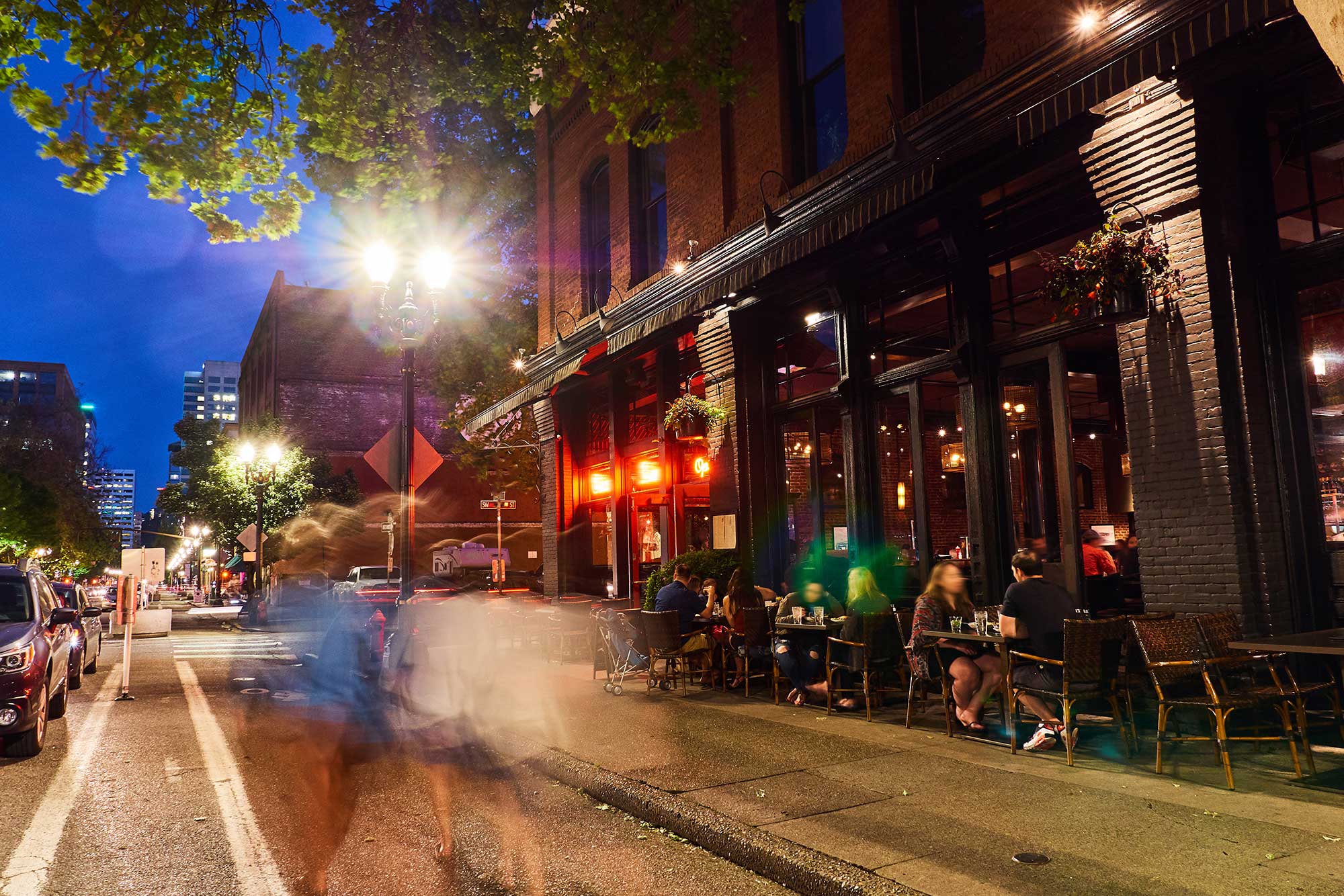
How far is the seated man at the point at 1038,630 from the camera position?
6941 millimetres

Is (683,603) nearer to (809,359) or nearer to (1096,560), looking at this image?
(809,359)

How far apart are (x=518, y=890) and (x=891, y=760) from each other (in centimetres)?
329

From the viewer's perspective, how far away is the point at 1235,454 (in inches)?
271

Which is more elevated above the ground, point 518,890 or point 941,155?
point 941,155

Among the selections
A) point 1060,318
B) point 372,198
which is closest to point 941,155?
point 1060,318

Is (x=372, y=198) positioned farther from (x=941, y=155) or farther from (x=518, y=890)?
(x=518, y=890)

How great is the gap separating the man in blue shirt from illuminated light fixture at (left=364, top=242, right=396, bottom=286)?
17.7 ft

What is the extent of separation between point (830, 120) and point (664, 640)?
707 cm

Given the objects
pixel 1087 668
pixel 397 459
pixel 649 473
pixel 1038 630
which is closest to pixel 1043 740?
pixel 1087 668

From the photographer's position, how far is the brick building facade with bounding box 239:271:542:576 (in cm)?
4531

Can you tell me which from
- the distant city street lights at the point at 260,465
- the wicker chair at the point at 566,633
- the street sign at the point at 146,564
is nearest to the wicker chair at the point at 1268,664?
the wicker chair at the point at 566,633

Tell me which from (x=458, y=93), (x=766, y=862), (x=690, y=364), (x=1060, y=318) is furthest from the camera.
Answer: (x=690, y=364)

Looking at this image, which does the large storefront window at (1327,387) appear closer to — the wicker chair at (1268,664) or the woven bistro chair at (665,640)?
the wicker chair at (1268,664)

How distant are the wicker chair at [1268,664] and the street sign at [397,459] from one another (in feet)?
25.5
